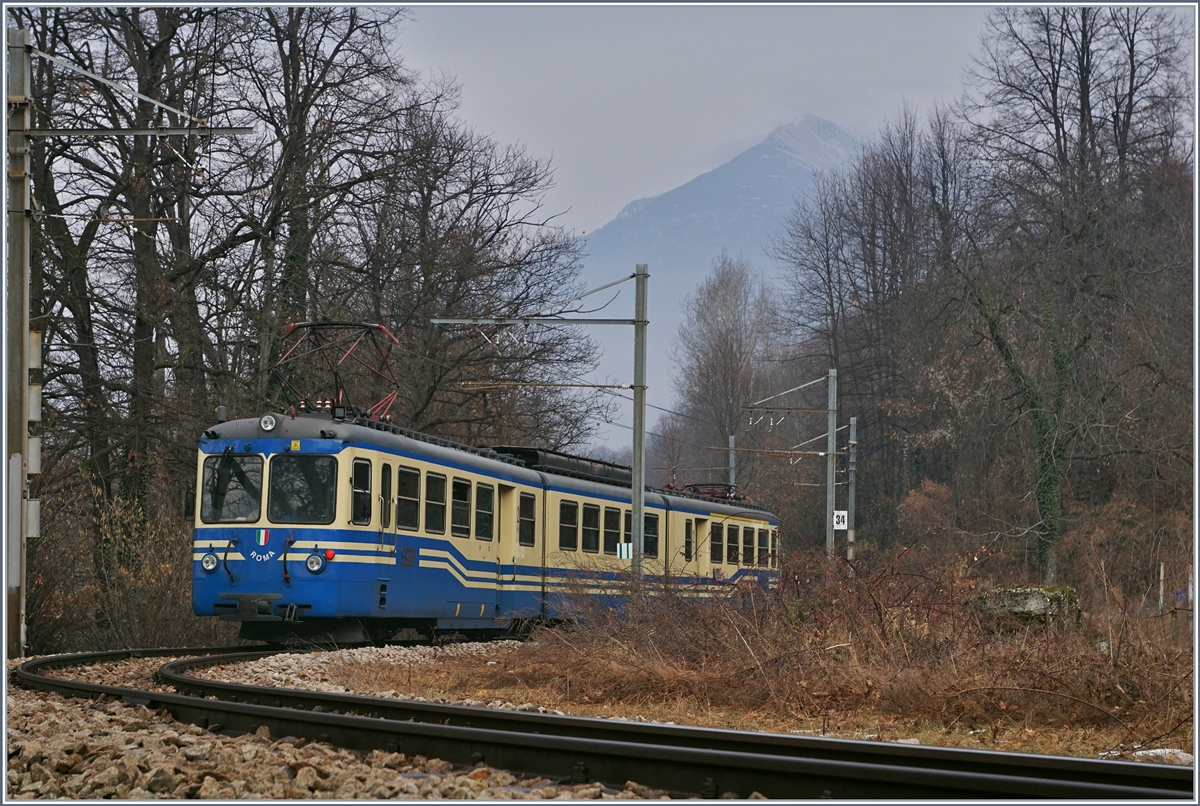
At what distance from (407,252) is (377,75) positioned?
12.8ft

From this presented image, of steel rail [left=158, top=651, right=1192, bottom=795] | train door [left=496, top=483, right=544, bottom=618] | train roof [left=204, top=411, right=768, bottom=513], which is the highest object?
train roof [left=204, top=411, right=768, bottom=513]

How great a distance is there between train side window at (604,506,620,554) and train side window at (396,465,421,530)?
19.1ft

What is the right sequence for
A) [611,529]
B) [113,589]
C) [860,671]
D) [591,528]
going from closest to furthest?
[860,671]
[113,589]
[591,528]
[611,529]

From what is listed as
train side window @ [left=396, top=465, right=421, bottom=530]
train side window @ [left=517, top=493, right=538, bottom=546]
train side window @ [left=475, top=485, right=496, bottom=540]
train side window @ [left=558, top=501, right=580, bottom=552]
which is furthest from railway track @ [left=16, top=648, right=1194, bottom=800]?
train side window @ [left=558, top=501, right=580, bottom=552]

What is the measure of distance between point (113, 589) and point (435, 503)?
5.78 meters

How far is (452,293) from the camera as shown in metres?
30.3

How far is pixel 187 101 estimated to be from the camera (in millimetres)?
26156

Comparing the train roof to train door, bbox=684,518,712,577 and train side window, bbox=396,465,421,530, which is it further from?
train door, bbox=684,518,712,577

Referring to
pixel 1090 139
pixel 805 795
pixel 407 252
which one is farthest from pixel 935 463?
pixel 805 795

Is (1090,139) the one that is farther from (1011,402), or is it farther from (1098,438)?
(1098,438)

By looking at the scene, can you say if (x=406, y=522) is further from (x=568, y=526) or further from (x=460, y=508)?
(x=568, y=526)

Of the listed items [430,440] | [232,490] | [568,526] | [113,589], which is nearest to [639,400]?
[568,526]

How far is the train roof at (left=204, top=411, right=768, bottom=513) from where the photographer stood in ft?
53.5

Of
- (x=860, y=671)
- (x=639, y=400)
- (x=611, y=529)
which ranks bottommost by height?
(x=860, y=671)
